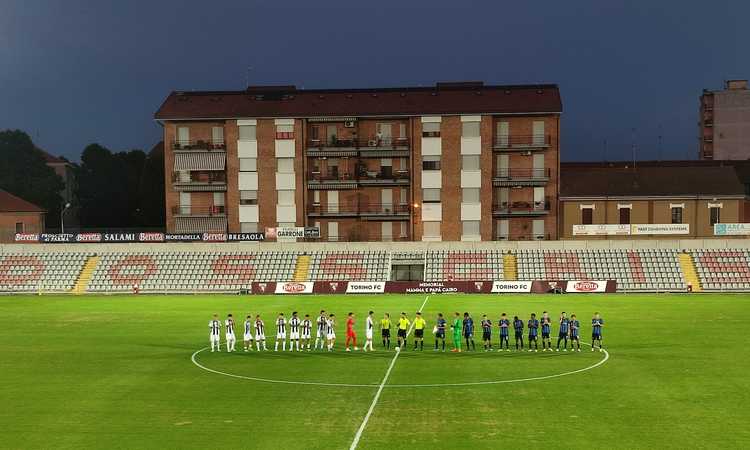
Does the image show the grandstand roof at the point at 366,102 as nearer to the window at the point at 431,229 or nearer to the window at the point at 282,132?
the window at the point at 282,132

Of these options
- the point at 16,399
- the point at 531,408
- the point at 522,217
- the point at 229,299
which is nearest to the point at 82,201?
the point at 229,299

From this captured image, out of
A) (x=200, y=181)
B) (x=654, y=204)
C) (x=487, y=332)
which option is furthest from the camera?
(x=200, y=181)

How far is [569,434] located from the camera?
813 inches

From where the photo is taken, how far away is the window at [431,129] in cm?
8156

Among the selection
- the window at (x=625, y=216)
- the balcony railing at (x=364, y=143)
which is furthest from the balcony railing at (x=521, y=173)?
the balcony railing at (x=364, y=143)

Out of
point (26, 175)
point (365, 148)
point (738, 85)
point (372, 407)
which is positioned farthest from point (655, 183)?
point (26, 175)

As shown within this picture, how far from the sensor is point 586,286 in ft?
217

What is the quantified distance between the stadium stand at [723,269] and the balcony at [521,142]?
Answer: 19.5m

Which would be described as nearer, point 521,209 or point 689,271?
point 689,271

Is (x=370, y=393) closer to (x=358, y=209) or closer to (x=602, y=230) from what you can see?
(x=358, y=209)

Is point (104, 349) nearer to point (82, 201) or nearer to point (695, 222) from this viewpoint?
point (695, 222)

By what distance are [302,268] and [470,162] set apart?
22.4 m

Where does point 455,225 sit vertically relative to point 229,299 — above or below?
above

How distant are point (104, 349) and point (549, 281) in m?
41.3
